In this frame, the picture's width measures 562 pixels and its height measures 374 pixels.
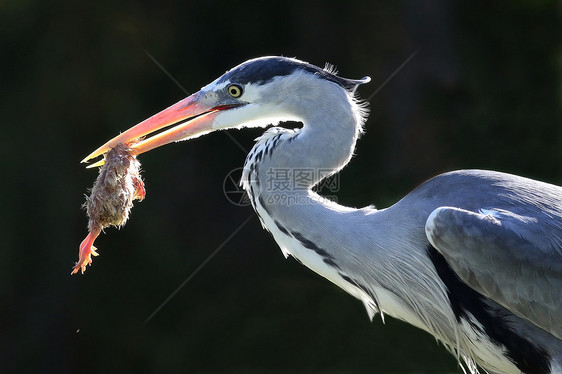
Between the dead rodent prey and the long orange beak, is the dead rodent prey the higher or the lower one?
the lower one

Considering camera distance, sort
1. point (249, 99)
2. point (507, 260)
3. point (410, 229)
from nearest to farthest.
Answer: point (507, 260) → point (410, 229) → point (249, 99)

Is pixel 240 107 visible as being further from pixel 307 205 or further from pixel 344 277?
pixel 344 277

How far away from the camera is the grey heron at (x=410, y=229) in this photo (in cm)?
228

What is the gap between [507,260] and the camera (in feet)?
7.39

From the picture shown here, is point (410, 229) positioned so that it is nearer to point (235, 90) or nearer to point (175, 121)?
point (235, 90)

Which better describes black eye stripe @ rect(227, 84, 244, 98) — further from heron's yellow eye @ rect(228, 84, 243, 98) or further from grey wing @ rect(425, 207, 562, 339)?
grey wing @ rect(425, 207, 562, 339)

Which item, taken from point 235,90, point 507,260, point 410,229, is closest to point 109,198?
point 235,90

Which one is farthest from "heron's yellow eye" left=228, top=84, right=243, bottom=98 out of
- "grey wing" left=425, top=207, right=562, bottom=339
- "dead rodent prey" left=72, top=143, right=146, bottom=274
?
"grey wing" left=425, top=207, right=562, bottom=339

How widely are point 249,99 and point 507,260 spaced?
109 cm

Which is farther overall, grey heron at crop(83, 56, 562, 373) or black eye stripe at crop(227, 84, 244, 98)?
black eye stripe at crop(227, 84, 244, 98)

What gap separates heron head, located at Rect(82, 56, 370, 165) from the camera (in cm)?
266

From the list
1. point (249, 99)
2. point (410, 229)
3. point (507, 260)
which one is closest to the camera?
point (507, 260)

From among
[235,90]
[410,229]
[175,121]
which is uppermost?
[235,90]

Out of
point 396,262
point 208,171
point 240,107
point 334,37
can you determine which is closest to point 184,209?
point 208,171
